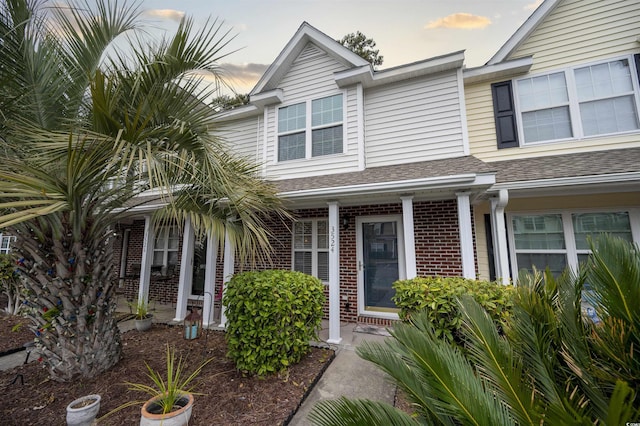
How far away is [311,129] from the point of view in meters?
6.53

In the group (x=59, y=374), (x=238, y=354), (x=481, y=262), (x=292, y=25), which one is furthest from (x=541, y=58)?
(x=59, y=374)

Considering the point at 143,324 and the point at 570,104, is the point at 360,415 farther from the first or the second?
the point at 570,104

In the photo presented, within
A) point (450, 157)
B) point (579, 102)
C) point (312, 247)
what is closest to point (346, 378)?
point (312, 247)

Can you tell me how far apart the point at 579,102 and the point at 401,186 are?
14.8ft

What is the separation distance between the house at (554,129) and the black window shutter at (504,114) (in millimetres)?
19

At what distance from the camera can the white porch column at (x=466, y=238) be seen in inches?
166

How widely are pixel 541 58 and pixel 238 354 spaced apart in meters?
8.35

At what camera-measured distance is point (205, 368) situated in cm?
365

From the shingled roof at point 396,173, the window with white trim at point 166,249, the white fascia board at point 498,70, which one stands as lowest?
the window with white trim at point 166,249

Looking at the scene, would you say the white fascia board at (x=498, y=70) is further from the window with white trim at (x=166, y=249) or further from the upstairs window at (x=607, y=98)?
the window with white trim at (x=166, y=249)

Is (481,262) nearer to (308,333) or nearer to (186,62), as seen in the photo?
(308,333)

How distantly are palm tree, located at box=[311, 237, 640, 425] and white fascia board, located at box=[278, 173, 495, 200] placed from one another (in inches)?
95.5

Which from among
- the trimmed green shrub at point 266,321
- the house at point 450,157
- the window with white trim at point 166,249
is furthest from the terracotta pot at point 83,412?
the window with white trim at point 166,249

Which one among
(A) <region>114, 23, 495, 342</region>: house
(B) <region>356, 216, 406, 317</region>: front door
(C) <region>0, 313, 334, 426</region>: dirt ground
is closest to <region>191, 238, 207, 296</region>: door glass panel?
(A) <region>114, 23, 495, 342</region>: house
